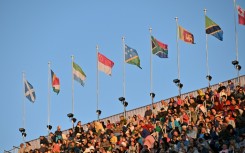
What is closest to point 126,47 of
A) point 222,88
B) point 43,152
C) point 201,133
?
point 43,152

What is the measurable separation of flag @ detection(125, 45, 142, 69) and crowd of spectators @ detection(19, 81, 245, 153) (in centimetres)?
789

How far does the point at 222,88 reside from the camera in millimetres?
55219

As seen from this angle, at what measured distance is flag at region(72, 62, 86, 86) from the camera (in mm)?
71375

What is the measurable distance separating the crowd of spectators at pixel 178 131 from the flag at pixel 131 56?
789 cm

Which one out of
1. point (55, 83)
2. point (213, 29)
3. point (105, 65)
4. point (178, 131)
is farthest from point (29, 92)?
point (178, 131)

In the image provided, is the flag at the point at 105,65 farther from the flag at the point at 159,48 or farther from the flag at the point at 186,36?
the flag at the point at 186,36

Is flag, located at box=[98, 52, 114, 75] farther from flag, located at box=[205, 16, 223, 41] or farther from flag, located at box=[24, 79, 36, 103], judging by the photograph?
flag, located at box=[205, 16, 223, 41]

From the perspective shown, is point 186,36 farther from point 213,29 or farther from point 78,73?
point 78,73

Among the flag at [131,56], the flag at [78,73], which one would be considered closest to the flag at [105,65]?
the flag at [131,56]

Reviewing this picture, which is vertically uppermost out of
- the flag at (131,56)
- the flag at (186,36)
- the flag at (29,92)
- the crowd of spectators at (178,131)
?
the flag at (186,36)

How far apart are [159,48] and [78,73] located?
724 centimetres

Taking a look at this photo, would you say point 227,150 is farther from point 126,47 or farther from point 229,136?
A: point 126,47

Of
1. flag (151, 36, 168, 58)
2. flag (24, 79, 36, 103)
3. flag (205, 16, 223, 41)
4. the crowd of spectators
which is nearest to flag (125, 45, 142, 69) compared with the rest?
flag (151, 36, 168, 58)

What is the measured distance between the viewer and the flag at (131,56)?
68.4m
